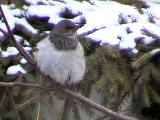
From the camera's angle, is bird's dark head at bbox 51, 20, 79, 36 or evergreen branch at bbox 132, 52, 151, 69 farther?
evergreen branch at bbox 132, 52, 151, 69

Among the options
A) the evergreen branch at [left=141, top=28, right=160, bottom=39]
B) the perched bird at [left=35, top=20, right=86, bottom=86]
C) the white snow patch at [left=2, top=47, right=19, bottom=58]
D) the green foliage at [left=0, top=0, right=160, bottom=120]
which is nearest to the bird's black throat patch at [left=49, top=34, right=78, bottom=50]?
the perched bird at [left=35, top=20, right=86, bottom=86]

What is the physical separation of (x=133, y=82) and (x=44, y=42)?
60cm

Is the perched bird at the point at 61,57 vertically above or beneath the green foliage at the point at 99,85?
above

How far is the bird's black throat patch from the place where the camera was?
4.36 ft

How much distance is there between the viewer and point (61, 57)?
4.26ft

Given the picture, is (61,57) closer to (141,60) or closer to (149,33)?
(141,60)

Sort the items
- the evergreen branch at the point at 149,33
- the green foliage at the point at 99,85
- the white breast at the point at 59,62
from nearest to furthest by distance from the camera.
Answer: the white breast at the point at 59,62
the green foliage at the point at 99,85
the evergreen branch at the point at 149,33

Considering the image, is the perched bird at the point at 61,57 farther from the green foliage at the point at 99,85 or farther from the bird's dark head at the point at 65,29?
the green foliage at the point at 99,85

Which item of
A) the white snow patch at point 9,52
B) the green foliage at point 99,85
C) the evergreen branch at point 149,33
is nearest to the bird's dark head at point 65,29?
the green foliage at point 99,85

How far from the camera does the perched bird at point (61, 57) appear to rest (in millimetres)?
1304

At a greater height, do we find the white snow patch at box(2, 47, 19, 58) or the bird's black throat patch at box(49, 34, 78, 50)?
the bird's black throat patch at box(49, 34, 78, 50)

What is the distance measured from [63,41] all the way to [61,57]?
0.25 feet

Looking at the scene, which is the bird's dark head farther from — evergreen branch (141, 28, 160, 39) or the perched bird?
evergreen branch (141, 28, 160, 39)

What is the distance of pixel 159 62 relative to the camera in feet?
5.90
